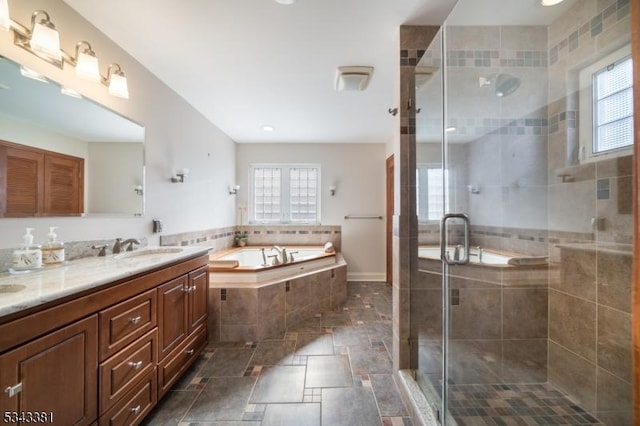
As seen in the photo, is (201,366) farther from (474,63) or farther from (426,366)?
→ (474,63)

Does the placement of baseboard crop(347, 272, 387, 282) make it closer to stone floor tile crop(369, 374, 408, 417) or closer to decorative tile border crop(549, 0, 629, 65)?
stone floor tile crop(369, 374, 408, 417)

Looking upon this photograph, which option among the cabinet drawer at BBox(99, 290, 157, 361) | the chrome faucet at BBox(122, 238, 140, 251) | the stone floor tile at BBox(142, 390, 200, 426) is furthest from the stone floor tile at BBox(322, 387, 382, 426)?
the chrome faucet at BBox(122, 238, 140, 251)

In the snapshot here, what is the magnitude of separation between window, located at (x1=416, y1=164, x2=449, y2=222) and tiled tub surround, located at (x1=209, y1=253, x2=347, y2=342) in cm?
156

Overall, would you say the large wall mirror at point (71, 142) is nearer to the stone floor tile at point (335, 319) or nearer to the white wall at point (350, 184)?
the stone floor tile at point (335, 319)

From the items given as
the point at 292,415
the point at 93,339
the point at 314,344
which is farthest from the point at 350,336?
the point at 93,339

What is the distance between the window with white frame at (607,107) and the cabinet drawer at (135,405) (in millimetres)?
2591

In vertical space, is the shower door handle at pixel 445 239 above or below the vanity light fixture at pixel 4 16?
below

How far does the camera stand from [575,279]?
1.38 meters

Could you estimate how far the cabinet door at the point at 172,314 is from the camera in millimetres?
1492

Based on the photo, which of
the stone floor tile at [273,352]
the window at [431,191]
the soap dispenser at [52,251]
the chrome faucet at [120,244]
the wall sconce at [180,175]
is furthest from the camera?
the wall sconce at [180,175]

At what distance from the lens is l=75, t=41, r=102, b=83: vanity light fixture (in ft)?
4.85

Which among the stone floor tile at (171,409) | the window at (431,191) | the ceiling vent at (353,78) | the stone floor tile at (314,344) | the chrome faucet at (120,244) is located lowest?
the stone floor tile at (171,409)

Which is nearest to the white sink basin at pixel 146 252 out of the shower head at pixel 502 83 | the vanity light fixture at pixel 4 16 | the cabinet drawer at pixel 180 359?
the cabinet drawer at pixel 180 359

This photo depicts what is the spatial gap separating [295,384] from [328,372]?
0.27m
